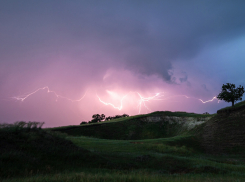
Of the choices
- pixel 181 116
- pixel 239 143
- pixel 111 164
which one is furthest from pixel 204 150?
pixel 181 116

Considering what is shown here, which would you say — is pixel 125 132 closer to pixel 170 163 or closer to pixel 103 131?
pixel 103 131

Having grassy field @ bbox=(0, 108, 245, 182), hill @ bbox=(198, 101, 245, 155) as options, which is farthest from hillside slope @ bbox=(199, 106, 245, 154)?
grassy field @ bbox=(0, 108, 245, 182)

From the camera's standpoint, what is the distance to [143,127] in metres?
60.8

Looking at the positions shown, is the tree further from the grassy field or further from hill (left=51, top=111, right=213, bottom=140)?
the grassy field

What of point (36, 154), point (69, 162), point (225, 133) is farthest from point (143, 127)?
point (36, 154)

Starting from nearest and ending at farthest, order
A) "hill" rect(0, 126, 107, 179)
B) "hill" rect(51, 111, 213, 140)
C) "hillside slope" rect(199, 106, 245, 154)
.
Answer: "hill" rect(0, 126, 107, 179), "hillside slope" rect(199, 106, 245, 154), "hill" rect(51, 111, 213, 140)

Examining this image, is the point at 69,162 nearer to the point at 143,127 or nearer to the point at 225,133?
the point at 225,133

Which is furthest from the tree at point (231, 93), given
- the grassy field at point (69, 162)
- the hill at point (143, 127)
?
the grassy field at point (69, 162)

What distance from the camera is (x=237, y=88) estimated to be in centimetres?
5606

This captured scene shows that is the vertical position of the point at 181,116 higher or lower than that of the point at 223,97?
lower

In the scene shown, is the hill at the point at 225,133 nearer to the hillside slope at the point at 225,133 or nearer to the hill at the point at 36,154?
the hillside slope at the point at 225,133

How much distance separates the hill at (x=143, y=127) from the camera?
5419cm

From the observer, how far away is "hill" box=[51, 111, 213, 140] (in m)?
54.2

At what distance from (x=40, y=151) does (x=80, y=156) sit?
10.7ft
